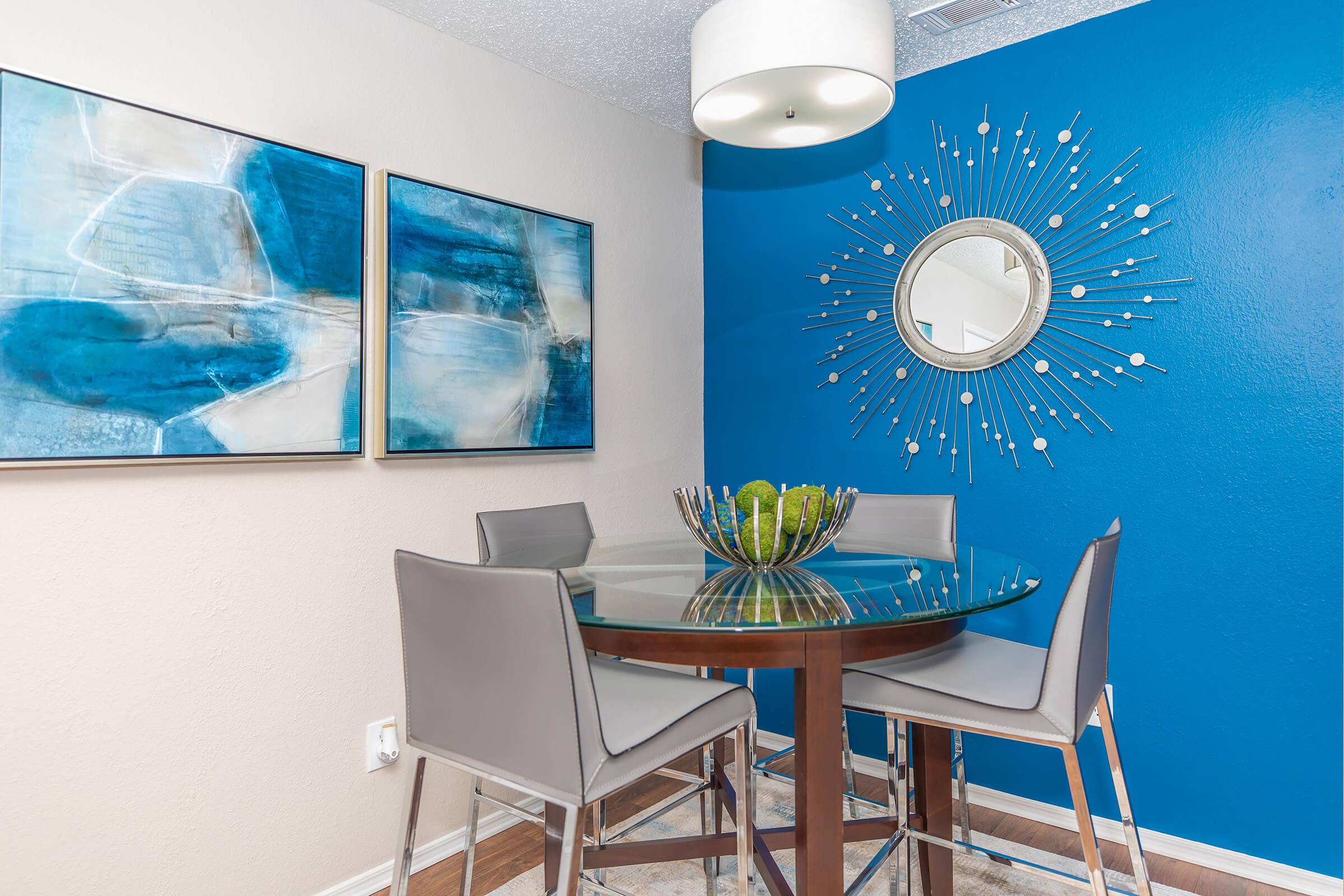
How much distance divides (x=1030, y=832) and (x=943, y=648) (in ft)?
3.26

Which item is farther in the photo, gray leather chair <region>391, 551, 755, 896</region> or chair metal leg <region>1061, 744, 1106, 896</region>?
chair metal leg <region>1061, 744, 1106, 896</region>

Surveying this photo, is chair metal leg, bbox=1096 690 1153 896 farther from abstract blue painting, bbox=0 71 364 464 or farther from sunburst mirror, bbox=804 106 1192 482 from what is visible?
abstract blue painting, bbox=0 71 364 464

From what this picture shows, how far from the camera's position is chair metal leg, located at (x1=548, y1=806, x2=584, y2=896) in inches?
51.2

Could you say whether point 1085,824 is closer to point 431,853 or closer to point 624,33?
point 431,853

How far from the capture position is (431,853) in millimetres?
2340

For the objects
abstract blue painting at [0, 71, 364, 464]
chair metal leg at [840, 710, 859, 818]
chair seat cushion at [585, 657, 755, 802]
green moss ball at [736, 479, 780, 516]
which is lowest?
chair metal leg at [840, 710, 859, 818]

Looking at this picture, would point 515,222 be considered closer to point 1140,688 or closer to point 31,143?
point 31,143

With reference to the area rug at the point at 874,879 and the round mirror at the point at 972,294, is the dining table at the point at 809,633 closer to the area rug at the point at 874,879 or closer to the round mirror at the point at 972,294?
the area rug at the point at 874,879

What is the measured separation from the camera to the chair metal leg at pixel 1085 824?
150 centimetres

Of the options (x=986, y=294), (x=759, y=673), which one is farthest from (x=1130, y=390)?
(x=759, y=673)

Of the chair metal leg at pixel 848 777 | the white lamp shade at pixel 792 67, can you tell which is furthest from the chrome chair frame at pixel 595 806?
the white lamp shade at pixel 792 67

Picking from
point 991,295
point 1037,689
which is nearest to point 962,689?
point 1037,689

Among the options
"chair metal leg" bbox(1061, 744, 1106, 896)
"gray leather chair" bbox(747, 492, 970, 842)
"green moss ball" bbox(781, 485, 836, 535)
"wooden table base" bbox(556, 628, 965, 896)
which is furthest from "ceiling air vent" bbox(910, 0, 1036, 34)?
"chair metal leg" bbox(1061, 744, 1106, 896)

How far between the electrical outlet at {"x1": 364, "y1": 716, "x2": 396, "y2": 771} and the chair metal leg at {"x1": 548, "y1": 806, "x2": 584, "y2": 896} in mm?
1120
